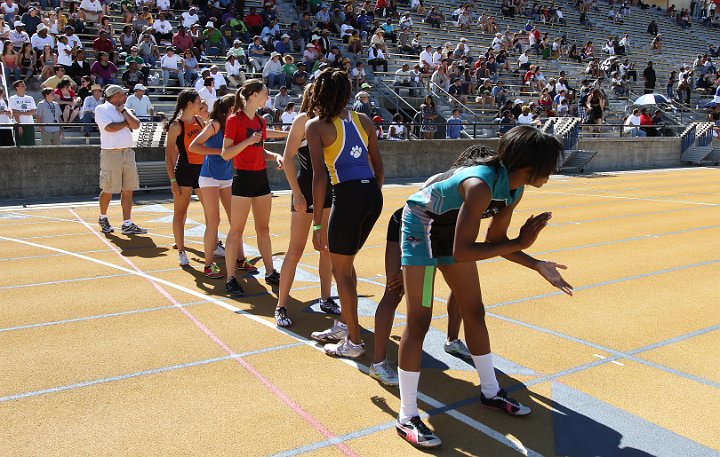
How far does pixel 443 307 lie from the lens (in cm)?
633

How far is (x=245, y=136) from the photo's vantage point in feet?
21.0

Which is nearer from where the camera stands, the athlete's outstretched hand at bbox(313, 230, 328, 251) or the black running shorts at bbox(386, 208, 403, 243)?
the black running shorts at bbox(386, 208, 403, 243)

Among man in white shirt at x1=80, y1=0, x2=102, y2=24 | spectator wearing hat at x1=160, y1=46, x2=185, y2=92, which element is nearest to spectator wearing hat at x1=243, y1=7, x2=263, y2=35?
spectator wearing hat at x1=160, y1=46, x2=185, y2=92

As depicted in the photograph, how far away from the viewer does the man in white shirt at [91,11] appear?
19844 mm

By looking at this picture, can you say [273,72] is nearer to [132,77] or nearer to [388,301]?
[132,77]

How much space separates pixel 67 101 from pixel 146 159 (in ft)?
8.11

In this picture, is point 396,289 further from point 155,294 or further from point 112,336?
point 155,294

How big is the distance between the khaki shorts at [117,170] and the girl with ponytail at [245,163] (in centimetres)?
399

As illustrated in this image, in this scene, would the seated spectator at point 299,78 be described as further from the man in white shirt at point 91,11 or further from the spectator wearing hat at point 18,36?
the spectator wearing hat at point 18,36

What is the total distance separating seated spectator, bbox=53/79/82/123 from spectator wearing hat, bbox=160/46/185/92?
3360mm

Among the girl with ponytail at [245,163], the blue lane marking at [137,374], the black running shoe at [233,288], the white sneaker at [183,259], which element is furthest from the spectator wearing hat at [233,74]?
the blue lane marking at [137,374]

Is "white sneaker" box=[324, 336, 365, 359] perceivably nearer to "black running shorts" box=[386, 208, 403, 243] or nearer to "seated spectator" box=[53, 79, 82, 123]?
"black running shorts" box=[386, 208, 403, 243]

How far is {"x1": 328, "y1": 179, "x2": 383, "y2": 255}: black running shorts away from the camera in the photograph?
4605 mm

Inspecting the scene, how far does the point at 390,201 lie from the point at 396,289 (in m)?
9.87
